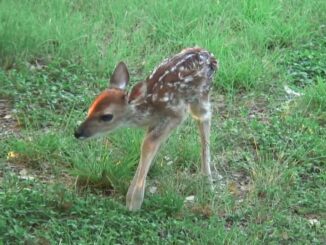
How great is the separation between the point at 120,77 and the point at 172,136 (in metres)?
1.22

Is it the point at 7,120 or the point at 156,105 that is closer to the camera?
the point at 156,105

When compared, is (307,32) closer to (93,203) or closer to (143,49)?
(143,49)

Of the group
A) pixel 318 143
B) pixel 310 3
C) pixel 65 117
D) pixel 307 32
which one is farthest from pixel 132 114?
pixel 310 3

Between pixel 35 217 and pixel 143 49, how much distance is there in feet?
13.2

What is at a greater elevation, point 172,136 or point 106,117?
point 106,117

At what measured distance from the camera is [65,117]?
26.1 ft

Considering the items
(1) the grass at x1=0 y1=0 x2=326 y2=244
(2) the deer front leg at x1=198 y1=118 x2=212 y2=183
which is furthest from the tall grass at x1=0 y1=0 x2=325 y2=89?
(2) the deer front leg at x1=198 y1=118 x2=212 y2=183

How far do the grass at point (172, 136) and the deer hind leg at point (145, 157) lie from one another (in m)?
0.11

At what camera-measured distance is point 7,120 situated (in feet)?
26.4

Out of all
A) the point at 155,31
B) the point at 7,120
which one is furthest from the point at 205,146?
the point at 155,31

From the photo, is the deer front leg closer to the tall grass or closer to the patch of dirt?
the patch of dirt

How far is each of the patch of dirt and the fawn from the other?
1550mm

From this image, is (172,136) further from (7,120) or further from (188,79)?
(7,120)

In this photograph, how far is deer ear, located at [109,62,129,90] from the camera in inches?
260
